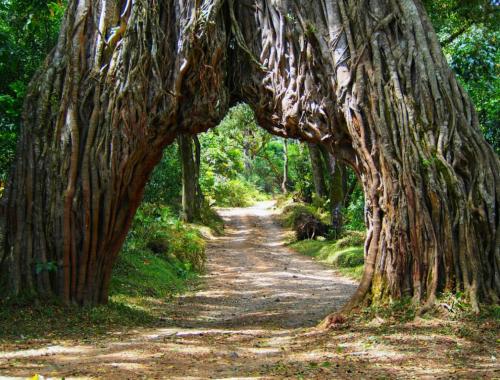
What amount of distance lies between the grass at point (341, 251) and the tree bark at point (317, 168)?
3.77 m

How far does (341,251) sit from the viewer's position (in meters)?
16.3

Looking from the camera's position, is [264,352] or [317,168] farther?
[317,168]

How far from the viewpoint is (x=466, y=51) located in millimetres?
12164

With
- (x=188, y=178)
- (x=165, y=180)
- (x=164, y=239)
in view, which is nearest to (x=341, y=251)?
(x=164, y=239)

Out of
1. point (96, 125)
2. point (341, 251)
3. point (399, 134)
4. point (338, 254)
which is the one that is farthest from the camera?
point (341, 251)

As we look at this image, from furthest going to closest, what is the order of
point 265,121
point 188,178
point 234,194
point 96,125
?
1. point 234,194
2. point 188,178
3. point 265,121
4. point 96,125

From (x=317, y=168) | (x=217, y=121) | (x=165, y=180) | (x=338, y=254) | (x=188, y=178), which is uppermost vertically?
(x=317, y=168)

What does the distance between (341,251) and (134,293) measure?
23.7ft

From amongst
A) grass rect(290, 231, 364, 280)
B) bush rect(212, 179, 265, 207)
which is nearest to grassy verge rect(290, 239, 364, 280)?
grass rect(290, 231, 364, 280)

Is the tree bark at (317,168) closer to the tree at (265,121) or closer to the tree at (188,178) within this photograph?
the tree at (188,178)

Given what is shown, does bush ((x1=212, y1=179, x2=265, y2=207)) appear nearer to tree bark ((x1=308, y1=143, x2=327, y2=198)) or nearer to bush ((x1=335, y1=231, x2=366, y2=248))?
tree bark ((x1=308, y1=143, x2=327, y2=198))

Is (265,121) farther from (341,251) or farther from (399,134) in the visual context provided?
(341,251)

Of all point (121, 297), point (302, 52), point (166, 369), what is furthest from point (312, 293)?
point (166, 369)

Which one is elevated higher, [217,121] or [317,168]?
[317,168]
